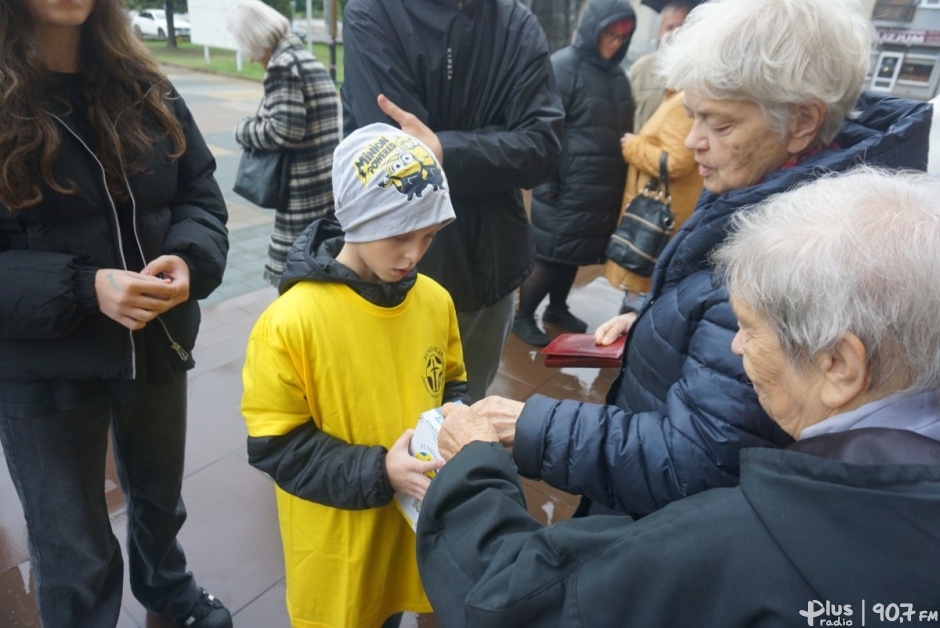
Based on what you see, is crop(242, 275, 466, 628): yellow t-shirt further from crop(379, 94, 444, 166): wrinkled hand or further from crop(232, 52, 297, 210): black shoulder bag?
crop(232, 52, 297, 210): black shoulder bag

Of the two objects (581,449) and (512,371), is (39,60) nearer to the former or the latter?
(581,449)

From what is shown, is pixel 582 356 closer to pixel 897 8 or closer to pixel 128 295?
pixel 128 295

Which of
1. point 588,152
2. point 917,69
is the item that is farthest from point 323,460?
point 917,69

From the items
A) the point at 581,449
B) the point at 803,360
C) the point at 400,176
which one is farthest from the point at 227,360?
the point at 803,360

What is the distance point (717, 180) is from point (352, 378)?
3.31ft

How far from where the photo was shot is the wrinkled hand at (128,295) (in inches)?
59.8

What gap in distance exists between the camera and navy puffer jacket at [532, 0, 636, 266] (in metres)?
3.90

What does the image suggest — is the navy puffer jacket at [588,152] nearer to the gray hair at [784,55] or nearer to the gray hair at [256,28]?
the gray hair at [256,28]

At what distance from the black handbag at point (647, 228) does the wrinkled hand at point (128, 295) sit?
261 centimetres

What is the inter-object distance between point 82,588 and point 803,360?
1.94 m

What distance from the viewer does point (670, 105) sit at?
3580 mm

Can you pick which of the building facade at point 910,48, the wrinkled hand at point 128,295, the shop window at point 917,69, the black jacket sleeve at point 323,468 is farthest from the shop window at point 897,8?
the wrinkled hand at point 128,295

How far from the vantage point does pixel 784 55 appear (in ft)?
4.26

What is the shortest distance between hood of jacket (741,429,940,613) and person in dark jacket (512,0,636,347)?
3.46m
